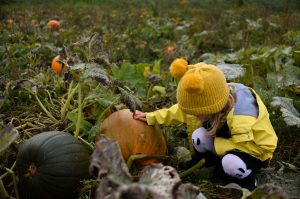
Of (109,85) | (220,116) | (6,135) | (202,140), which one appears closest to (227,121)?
(220,116)

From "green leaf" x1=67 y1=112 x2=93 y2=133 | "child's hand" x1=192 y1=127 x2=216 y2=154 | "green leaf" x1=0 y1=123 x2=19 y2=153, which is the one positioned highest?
"green leaf" x1=0 y1=123 x2=19 y2=153

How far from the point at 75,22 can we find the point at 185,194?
693cm

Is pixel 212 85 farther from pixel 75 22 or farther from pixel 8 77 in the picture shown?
pixel 75 22

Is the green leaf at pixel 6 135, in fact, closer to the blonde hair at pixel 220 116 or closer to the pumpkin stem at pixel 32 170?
the pumpkin stem at pixel 32 170

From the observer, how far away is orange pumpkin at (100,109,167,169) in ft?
7.30

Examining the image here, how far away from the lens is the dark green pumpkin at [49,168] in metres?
1.93

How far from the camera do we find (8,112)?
2939 mm

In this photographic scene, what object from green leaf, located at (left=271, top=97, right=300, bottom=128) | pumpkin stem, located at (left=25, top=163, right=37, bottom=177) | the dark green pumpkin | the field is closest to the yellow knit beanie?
the field

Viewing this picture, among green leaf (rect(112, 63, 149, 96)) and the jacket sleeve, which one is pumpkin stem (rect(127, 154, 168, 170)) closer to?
→ the jacket sleeve

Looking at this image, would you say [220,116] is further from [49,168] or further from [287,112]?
[49,168]

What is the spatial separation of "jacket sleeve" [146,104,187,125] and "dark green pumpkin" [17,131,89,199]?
18.9 inches

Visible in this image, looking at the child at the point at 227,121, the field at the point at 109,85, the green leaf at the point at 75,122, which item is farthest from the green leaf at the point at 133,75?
the child at the point at 227,121

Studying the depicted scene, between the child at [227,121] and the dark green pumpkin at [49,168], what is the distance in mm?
511

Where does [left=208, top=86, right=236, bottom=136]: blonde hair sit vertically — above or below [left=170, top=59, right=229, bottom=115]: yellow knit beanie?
below
